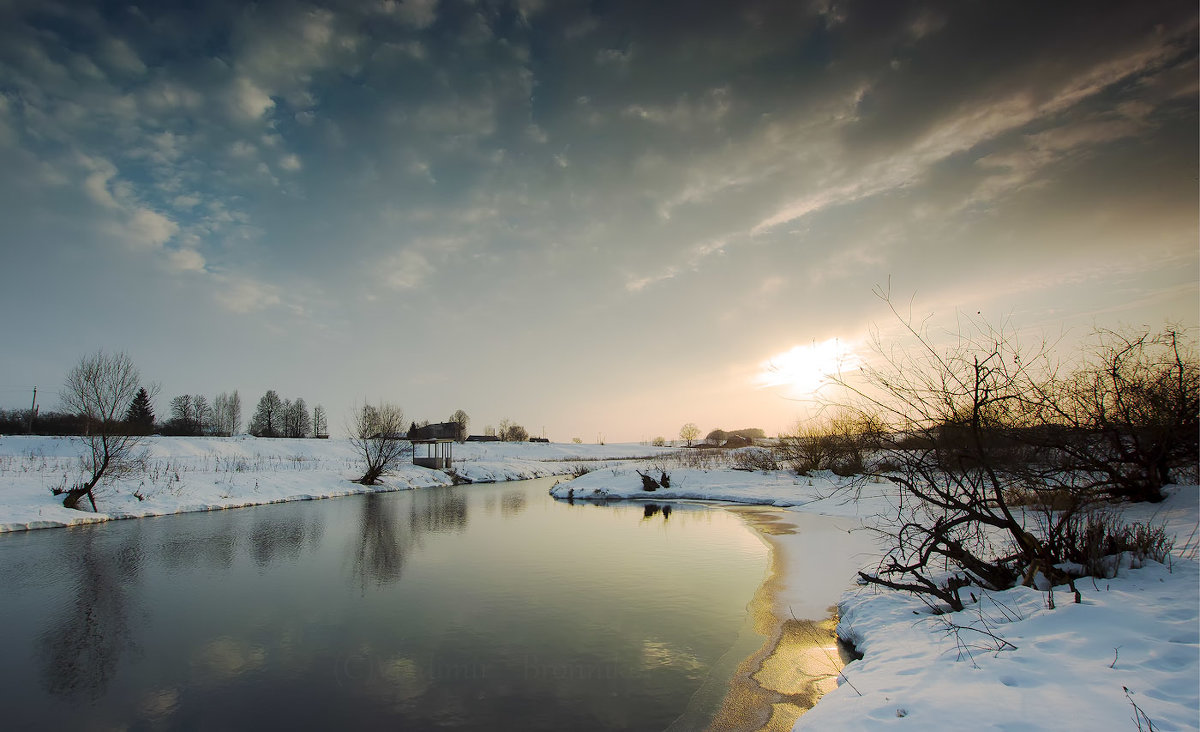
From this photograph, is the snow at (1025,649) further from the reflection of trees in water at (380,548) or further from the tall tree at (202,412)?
the tall tree at (202,412)

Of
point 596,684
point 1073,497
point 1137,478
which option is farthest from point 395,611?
point 1137,478

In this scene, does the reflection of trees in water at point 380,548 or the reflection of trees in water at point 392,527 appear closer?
the reflection of trees in water at point 380,548

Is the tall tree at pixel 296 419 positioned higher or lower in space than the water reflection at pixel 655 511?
higher

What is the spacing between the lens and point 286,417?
91625 mm

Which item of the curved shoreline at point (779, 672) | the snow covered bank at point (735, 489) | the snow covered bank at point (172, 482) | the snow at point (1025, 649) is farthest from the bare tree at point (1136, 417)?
the snow covered bank at point (172, 482)

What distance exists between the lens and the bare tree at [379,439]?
33750 millimetres

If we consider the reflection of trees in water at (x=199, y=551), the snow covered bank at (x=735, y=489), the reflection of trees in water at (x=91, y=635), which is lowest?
the snow covered bank at (x=735, y=489)

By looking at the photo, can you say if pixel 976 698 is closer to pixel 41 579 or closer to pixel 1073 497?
pixel 1073 497

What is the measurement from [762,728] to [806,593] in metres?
5.09

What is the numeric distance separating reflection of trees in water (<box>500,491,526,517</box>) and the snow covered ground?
16.6m

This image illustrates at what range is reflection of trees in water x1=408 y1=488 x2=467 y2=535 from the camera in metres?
Result: 17.9

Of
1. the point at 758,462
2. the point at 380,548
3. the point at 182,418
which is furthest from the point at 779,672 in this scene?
the point at 182,418

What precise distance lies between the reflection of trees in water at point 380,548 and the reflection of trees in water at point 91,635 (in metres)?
3.66

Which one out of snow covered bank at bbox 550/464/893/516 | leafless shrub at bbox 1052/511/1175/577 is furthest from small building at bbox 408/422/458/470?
leafless shrub at bbox 1052/511/1175/577
